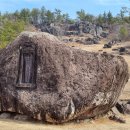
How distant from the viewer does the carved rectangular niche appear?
44.0 feet

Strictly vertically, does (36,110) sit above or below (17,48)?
below

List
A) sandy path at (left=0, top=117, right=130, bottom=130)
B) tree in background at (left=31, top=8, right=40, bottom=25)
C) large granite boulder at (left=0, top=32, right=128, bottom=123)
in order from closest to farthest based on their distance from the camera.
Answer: sandy path at (left=0, top=117, right=130, bottom=130) → large granite boulder at (left=0, top=32, right=128, bottom=123) → tree in background at (left=31, top=8, right=40, bottom=25)

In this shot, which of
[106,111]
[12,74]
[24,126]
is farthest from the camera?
[106,111]

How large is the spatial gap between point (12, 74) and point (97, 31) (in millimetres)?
76268

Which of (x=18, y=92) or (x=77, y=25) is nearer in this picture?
(x=18, y=92)

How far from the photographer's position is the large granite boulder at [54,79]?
510 inches

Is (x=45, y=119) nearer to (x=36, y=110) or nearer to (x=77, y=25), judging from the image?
(x=36, y=110)

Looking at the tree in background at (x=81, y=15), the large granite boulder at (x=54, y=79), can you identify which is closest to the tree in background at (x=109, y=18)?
the tree in background at (x=81, y=15)

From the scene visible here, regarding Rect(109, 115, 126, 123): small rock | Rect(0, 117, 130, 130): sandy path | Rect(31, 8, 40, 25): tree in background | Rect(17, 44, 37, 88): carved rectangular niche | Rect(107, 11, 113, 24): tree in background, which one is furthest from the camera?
Rect(31, 8, 40, 25): tree in background

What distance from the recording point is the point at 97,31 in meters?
88.8

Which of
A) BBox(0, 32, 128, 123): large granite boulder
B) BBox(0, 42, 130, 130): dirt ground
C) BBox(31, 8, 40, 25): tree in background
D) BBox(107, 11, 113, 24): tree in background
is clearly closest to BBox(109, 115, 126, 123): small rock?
BBox(0, 42, 130, 130): dirt ground

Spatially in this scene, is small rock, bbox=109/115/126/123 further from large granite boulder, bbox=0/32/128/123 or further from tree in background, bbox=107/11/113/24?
tree in background, bbox=107/11/113/24

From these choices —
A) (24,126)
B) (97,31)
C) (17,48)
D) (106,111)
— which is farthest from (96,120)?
(97,31)

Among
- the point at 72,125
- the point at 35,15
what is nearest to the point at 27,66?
the point at 72,125
